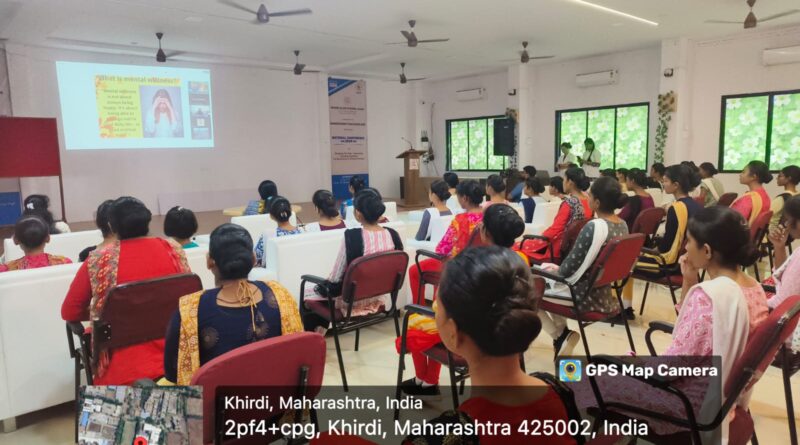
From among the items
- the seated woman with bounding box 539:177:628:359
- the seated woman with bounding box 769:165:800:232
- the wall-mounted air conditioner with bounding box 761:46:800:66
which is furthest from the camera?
the wall-mounted air conditioner with bounding box 761:46:800:66

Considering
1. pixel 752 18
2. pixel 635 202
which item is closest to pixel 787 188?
pixel 635 202

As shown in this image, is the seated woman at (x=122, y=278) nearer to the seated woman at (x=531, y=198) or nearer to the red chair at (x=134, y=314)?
the red chair at (x=134, y=314)


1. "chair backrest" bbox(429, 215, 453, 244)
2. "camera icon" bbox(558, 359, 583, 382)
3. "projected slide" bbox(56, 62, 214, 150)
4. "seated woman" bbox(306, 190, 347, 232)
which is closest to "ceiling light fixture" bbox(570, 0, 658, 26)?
"chair backrest" bbox(429, 215, 453, 244)

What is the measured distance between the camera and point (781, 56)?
770 cm

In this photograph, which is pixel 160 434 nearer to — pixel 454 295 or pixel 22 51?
pixel 454 295

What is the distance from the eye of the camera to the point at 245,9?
641 cm

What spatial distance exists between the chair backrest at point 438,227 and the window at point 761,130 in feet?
23.0

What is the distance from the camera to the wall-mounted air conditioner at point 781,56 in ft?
24.8

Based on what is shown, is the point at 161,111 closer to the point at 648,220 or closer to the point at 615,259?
the point at 648,220

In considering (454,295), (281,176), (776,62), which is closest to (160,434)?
(454,295)

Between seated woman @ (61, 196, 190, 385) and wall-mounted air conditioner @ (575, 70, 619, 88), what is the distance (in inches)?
380

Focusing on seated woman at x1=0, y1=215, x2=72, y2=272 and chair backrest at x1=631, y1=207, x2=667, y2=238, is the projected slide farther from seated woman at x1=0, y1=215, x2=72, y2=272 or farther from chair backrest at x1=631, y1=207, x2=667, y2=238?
chair backrest at x1=631, y1=207, x2=667, y2=238

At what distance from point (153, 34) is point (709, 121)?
9.38m

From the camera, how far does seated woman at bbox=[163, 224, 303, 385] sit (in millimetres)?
1487
